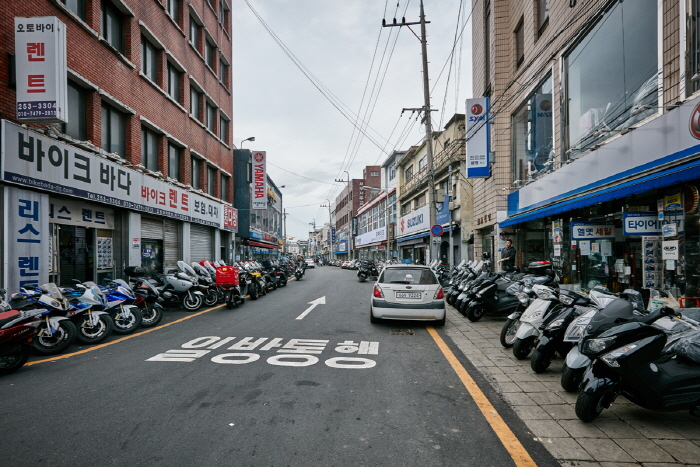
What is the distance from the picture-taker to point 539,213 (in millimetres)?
11406

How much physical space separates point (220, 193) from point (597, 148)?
20.7 m

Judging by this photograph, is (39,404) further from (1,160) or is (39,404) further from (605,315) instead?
(1,160)

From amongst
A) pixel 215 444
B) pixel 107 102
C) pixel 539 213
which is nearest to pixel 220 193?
pixel 107 102

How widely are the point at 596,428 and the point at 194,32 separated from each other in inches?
945

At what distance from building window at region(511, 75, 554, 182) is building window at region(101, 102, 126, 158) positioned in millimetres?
14390

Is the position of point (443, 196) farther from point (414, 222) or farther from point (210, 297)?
point (210, 297)

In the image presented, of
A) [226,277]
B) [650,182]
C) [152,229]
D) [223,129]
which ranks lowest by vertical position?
[226,277]

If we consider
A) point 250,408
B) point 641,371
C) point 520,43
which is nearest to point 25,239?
point 250,408

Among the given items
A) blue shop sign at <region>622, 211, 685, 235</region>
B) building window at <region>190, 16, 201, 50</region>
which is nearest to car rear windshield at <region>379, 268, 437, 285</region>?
blue shop sign at <region>622, 211, 685, 235</region>

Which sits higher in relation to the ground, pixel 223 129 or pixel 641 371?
pixel 223 129

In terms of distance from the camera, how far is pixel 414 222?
3462cm

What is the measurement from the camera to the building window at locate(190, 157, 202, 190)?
20719mm

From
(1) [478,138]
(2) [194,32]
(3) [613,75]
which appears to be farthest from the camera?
(2) [194,32]

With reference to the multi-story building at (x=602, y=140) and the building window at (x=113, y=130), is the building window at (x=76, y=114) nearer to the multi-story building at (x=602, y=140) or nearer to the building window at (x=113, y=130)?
the building window at (x=113, y=130)
